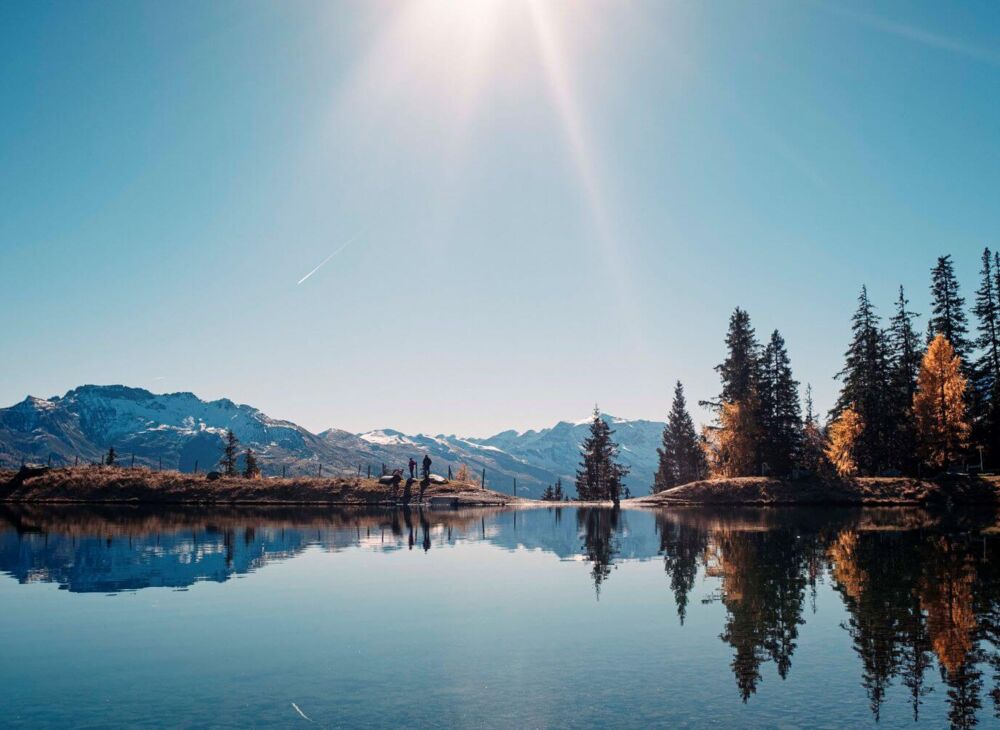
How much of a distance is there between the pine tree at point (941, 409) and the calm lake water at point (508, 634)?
137ft

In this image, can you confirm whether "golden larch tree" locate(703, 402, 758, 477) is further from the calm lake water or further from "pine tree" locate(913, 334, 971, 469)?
the calm lake water

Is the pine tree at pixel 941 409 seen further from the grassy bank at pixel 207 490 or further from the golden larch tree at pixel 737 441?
the grassy bank at pixel 207 490

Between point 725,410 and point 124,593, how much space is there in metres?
81.3

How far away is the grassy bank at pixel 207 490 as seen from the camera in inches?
3447

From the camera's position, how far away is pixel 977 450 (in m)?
80.8

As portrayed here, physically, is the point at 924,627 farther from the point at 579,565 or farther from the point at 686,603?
the point at 579,565

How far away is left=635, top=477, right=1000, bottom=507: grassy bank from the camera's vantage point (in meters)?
72.2

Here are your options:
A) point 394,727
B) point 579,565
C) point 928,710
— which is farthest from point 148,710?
point 579,565

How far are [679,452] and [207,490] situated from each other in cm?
8027

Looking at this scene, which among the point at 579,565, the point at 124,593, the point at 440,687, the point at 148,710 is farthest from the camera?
the point at 579,565

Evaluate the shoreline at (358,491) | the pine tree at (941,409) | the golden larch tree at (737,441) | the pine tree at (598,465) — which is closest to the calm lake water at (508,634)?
the shoreline at (358,491)

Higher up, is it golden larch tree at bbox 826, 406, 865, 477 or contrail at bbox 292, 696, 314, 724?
golden larch tree at bbox 826, 406, 865, 477

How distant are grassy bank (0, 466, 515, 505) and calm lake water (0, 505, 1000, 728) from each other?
45630 millimetres

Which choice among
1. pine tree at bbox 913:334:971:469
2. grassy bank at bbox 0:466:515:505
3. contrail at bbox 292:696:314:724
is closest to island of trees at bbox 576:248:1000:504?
pine tree at bbox 913:334:971:469
